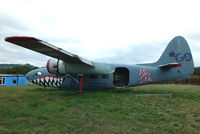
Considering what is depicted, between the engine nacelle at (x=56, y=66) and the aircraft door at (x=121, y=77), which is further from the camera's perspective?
the aircraft door at (x=121, y=77)

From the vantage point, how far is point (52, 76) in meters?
11.5

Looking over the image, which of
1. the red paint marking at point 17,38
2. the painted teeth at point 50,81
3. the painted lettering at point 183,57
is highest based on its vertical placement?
the red paint marking at point 17,38

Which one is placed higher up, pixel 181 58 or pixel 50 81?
pixel 181 58

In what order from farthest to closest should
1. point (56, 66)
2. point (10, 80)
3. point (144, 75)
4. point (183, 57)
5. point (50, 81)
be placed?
point (10, 80)
point (50, 81)
point (183, 57)
point (144, 75)
point (56, 66)

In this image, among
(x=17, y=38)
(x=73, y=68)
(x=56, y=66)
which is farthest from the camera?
(x=56, y=66)

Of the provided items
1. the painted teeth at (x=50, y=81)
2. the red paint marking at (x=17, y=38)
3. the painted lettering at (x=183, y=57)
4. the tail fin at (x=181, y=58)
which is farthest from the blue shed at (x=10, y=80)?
the painted lettering at (x=183, y=57)

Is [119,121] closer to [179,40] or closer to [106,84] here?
[106,84]

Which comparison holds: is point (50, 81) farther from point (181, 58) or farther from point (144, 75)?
point (181, 58)

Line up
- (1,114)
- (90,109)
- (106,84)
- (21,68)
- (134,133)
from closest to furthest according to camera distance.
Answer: (134,133) < (1,114) < (90,109) < (106,84) < (21,68)

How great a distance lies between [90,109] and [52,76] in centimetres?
693

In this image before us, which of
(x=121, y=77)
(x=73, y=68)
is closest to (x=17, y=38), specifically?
(x=73, y=68)

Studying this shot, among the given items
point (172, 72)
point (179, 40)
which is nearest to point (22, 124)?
point (172, 72)

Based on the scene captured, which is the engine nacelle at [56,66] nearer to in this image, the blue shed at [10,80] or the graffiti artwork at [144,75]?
the graffiti artwork at [144,75]

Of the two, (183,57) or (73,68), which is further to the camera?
(183,57)
